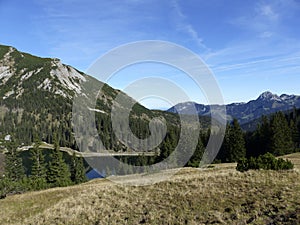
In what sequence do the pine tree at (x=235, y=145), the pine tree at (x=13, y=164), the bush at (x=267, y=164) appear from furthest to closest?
the pine tree at (x=13, y=164) < the pine tree at (x=235, y=145) < the bush at (x=267, y=164)

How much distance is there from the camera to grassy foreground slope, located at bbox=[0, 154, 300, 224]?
50.9ft

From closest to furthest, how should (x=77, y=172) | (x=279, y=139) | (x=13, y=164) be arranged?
(x=279, y=139), (x=13, y=164), (x=77, y=172)

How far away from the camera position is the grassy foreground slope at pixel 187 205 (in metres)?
15.5

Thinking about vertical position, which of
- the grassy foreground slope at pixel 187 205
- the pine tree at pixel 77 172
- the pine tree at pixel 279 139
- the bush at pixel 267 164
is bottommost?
the pine tree at pixel 77 172

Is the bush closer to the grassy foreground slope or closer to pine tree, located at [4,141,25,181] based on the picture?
the grassy foreground slope

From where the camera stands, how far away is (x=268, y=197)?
17.7 meters

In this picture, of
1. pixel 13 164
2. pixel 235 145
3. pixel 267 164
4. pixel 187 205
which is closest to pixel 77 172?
pixel 13 164

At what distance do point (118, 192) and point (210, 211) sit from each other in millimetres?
12312

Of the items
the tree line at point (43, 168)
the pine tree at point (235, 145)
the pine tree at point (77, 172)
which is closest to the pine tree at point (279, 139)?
the pine tree at point (235, 145)

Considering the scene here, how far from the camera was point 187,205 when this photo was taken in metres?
19.1

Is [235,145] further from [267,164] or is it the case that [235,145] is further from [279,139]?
[267,164]

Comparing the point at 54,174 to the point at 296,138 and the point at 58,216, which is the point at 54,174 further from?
the point at 296,138

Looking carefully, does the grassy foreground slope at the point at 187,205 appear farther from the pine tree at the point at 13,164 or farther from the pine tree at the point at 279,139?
the pine tree at the point at 279,139

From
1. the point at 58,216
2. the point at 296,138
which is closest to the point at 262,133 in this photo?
the point at 296,138
